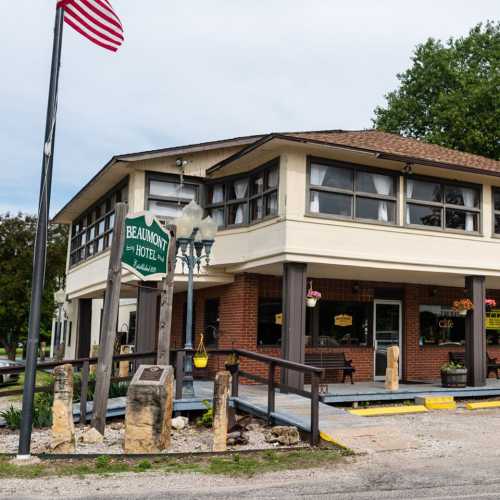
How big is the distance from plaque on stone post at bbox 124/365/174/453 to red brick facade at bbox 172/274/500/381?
767cm

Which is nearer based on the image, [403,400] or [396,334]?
[403,400]

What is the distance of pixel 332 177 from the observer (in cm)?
1532

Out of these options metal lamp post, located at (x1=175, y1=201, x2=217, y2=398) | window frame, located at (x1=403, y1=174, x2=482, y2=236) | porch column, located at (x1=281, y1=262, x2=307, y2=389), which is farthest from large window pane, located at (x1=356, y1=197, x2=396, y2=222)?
metal lamp post, located at (x1=175, y1=201, x2=217, y2=398)

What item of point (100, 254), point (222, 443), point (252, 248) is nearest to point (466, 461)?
point (222, 443)

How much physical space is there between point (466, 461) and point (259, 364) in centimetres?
888

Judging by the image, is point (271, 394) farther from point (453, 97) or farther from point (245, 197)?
point (453, 97)

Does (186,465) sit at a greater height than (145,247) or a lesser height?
lesser

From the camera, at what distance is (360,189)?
51.2ft

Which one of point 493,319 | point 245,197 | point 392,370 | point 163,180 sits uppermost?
point 163,180

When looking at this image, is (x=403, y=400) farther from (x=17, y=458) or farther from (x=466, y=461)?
(x=17, y=458)

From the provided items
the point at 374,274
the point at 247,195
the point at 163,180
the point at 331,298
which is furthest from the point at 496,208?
the point at 163,180

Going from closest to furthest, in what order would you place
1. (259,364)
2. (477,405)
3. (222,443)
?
(222,443) < (477,405) < (259,364)

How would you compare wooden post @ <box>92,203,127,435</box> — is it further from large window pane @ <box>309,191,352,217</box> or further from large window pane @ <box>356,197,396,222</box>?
large window pane @ <box>356,197,396,222</box>

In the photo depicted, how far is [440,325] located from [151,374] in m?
12.3
